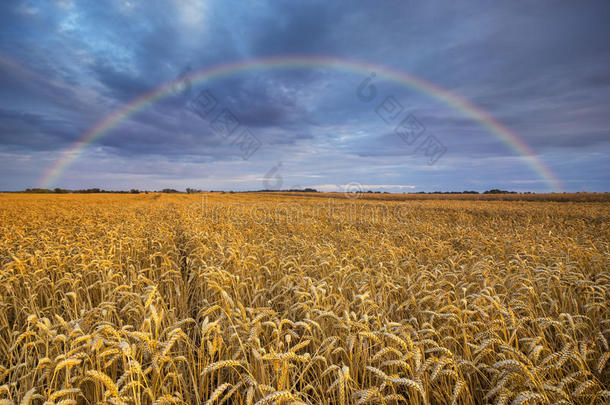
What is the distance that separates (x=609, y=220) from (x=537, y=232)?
6.76 metres

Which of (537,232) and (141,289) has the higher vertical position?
(537,232)

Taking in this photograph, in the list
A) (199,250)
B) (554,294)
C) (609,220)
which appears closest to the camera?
(554,294)

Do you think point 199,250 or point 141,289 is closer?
point 141,289

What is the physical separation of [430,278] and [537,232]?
7.47 m

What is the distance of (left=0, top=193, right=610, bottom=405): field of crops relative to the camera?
79.4 inches

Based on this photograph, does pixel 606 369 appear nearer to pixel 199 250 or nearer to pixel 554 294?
pixel 554 294

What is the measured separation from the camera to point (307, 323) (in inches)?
108

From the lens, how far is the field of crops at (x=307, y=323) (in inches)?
79.4

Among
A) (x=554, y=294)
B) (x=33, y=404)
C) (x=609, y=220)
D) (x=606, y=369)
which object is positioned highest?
(x=609, y=220)

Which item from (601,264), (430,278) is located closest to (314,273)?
(430,278)

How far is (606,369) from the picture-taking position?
2.85 metres

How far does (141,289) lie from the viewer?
4.77m

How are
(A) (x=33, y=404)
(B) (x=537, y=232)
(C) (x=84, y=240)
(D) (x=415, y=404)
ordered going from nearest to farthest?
(D) (x=415, y=404) < (A) (x=33, y=404) < (C) (x=84, y=240) < (B) (x=537, y=232)

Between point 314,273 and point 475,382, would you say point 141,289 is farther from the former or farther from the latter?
point 475,382
